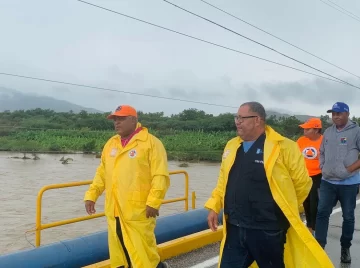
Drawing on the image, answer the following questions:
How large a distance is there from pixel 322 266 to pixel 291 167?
2.38ft

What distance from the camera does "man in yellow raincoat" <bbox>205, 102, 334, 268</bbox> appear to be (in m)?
3.03

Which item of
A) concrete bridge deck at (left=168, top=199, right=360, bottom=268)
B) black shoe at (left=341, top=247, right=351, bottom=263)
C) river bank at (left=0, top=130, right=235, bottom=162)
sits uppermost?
black shoe at (left=341, top=247, right=351, bottom=263)

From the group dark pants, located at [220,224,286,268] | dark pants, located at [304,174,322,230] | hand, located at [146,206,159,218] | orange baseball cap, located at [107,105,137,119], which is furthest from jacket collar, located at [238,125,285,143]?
dark pants, located at [304,174,322,230]

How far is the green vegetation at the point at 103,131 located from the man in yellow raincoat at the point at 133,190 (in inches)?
1217

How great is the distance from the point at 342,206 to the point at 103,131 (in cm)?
6238

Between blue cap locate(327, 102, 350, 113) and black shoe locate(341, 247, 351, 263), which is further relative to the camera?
black shoe locate(341, 247, 351, 263)

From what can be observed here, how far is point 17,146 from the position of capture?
1876 inches

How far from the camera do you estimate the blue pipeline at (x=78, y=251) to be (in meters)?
4.01

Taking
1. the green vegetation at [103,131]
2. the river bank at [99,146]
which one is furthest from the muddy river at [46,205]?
the green vegetation at [103,131]

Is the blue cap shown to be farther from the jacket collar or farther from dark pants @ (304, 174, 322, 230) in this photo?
the jacket collar

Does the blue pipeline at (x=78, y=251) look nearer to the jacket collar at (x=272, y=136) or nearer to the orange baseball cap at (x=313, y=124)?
the orange baseball cap at (x=313, y=124)

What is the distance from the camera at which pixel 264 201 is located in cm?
302

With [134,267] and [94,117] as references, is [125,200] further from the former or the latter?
[94,117]

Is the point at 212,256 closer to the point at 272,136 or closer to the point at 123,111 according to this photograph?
the point at 123,111
